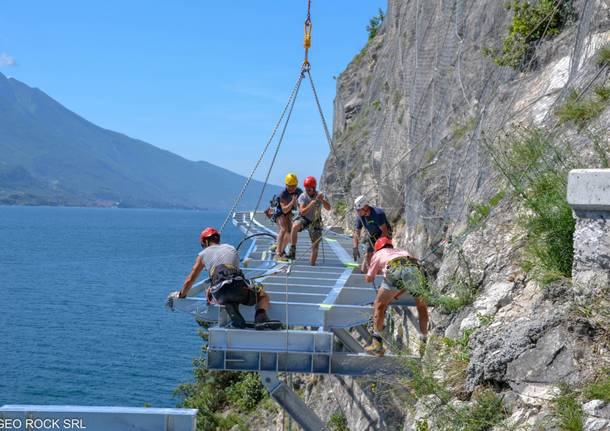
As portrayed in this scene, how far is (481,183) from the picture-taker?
37.1 ft

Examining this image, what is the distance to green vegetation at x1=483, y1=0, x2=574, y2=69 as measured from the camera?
1269 cm

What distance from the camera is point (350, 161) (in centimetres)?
2977

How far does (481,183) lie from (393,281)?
2.80 m

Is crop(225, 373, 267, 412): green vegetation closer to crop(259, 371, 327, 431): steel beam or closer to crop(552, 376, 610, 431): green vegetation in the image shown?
crop(259, 371, 327, 431): steel beam

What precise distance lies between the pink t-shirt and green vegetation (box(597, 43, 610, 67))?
3.50m

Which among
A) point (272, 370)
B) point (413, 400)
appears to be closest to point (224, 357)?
point (272, 370)

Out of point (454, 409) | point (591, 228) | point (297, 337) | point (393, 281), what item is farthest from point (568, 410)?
point (297, 337)

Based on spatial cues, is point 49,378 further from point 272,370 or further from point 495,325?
point 495,325

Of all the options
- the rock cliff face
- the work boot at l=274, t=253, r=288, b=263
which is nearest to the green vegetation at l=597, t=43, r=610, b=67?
the rock cliff face

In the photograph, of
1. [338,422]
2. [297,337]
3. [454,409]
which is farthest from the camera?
[338,422]

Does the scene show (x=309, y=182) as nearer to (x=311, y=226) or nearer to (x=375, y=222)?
(x=311, y=226)

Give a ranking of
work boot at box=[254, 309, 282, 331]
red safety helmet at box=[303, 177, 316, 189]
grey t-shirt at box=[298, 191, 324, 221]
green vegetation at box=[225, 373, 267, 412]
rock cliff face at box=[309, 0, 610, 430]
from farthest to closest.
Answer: green vegetation at box=[225, 373, 267, 412]
grey t-shirt at box=[298, 191, 324, 221]
red safety helmet at box=[303, 177, 316, 189]
work boot at box=[254, 309, 282, 331]
rock cliff face at box=[309, 0, 610, 430]

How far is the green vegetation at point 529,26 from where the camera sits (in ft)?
41.6

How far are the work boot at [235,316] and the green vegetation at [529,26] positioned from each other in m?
6.84
